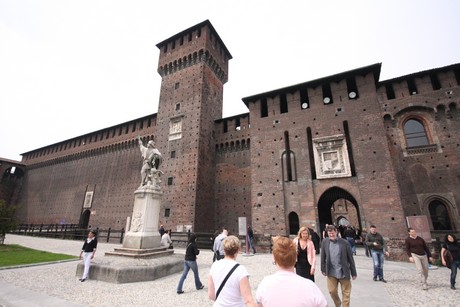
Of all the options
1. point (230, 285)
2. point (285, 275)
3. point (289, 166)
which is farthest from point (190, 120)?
point (285, 275)

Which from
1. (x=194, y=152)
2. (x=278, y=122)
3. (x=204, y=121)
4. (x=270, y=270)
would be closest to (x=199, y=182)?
(x=194, y=152)

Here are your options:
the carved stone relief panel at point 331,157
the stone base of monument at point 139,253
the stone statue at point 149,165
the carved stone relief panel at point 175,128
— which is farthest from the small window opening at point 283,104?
the stone base of monument at point 139,253

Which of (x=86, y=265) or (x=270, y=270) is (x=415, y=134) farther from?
(x=86, y=265)

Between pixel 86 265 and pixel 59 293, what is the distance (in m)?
1.35

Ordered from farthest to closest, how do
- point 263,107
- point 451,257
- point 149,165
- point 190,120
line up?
1. point 190,120
2. point 263,107
3. point 149,165
4. point 451,257

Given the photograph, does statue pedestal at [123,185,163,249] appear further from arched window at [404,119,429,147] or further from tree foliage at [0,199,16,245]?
arched window at [404,119,429,147]

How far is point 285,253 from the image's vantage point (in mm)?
2020

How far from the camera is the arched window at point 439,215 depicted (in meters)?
14.9

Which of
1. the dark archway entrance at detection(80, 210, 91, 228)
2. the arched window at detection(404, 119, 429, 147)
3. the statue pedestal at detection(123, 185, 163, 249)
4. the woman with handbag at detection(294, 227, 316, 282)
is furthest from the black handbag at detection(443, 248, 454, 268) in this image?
the dark archway entrance at detection(80, 210, 91, 228)

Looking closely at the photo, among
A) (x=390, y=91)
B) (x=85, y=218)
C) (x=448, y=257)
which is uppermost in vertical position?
(x=390, y=91)

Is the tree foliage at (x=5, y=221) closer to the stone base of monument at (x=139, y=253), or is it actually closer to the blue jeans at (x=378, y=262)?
the stone base of monument at (x=139, y=253)

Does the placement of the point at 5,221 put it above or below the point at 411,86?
below

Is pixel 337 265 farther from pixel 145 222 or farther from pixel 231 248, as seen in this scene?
pixel 145 222

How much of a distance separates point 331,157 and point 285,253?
15.3 meters
